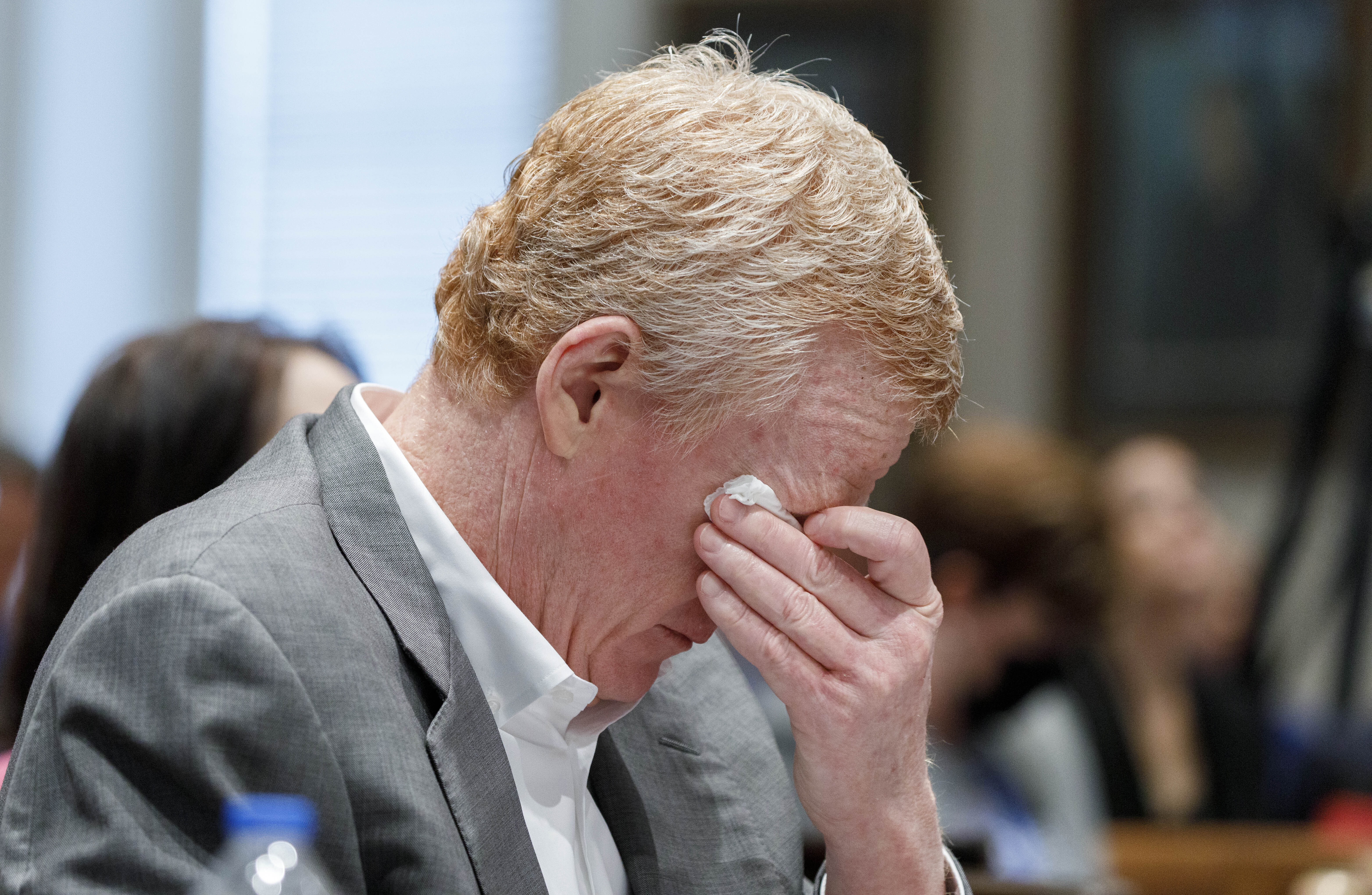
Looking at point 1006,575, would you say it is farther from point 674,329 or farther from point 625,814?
point 674,329

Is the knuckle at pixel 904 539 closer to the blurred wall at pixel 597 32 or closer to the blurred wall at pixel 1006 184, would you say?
the blurred wall at pixel 1006 184

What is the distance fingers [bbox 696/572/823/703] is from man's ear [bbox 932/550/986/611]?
201 cm

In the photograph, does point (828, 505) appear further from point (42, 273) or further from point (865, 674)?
point (42, 273)

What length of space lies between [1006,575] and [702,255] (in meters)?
2.23

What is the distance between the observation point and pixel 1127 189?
4711 mm

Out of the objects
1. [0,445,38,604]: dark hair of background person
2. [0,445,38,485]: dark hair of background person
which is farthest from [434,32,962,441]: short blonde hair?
[0,445,38,485]: dark hair of background person

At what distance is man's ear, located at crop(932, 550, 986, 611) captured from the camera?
10.1 feet

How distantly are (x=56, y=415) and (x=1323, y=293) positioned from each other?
4.18 metres

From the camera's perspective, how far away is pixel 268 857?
65 centimetres

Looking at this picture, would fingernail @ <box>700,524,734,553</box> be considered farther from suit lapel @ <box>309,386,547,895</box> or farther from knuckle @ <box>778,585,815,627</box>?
suit lapel @ <box>309,386,547,895</box>

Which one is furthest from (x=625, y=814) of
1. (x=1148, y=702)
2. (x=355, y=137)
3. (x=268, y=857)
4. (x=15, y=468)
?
(x=355, y=137)

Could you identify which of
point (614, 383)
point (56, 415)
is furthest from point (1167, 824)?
point (56, 415)

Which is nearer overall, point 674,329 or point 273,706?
point 273,706

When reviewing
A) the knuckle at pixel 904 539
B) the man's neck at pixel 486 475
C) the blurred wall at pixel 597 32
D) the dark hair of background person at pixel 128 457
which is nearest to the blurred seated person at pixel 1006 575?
the dark hair of background person at pixel 128 457
